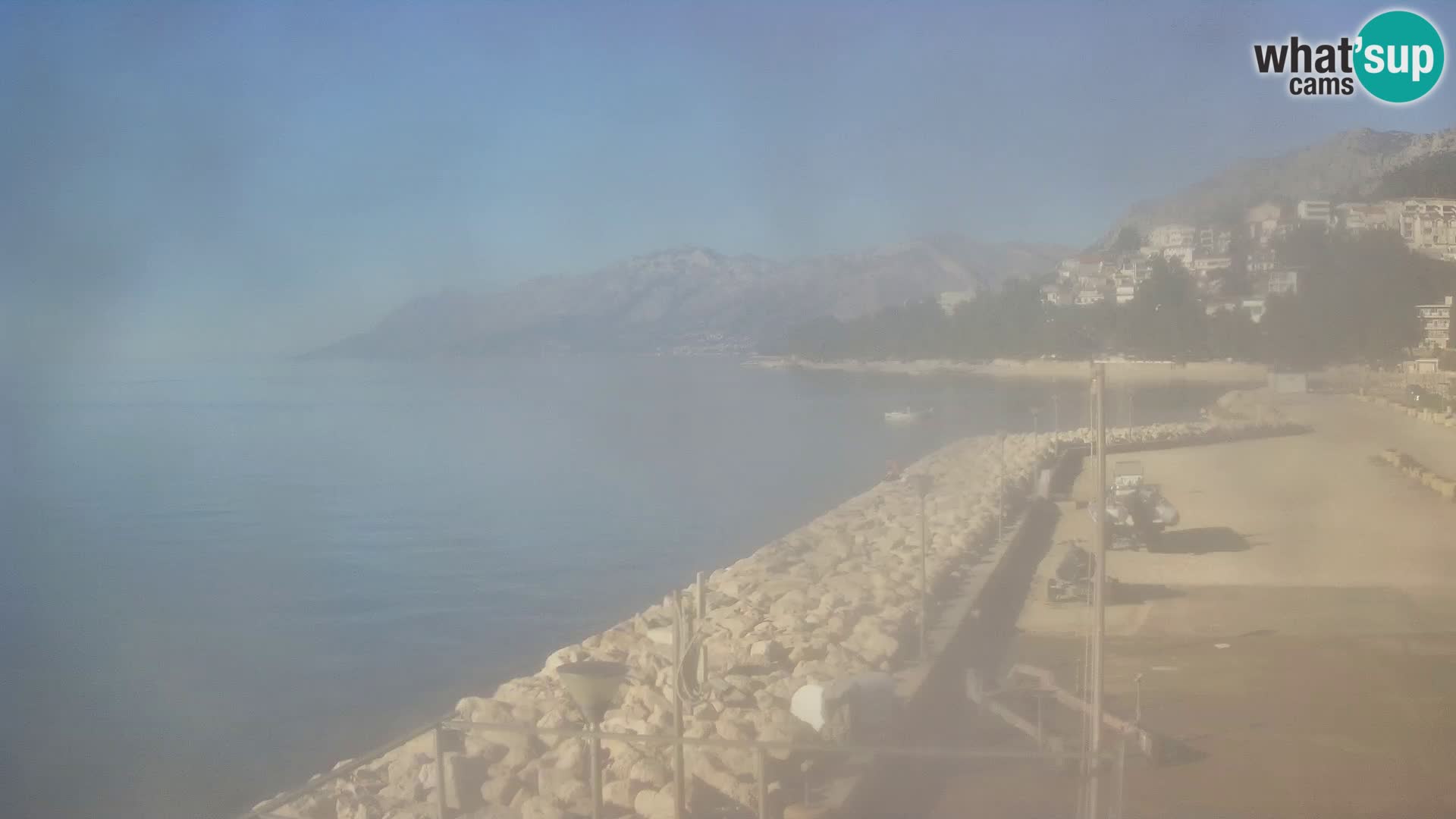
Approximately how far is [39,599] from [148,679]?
5.03 m

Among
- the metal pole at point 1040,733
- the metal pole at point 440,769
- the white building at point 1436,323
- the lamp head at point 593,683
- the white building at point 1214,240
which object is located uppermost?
the white building at point 1214,240

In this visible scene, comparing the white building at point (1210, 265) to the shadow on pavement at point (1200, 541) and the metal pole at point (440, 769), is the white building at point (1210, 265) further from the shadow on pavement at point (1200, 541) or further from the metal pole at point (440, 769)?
the metal pole at point (440, 769)

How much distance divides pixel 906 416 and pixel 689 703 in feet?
107

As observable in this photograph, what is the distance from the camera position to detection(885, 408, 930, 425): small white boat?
35000mm

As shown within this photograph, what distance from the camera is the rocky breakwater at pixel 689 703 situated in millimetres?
3605

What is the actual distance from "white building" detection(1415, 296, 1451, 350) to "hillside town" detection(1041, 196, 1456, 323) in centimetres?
46

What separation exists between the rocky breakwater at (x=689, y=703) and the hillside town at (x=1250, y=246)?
282 centimetres

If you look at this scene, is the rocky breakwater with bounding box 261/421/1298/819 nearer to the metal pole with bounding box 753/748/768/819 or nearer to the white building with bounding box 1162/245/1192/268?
the metal pole with bounding box 753/748/768/819

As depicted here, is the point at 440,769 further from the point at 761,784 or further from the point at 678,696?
the point at 761,784

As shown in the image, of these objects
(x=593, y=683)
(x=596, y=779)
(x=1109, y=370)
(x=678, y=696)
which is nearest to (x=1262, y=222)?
(x=1109, y=370)

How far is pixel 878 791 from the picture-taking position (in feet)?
11.0

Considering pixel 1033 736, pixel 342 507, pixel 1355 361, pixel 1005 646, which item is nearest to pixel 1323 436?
pixel 1355 361

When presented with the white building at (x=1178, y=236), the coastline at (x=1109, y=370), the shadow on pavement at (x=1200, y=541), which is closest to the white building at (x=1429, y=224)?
the coastline at (x=1109, y=370)

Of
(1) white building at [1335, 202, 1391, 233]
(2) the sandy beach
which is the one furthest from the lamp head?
(1) white building at [1335, 202, 1391, 233]
